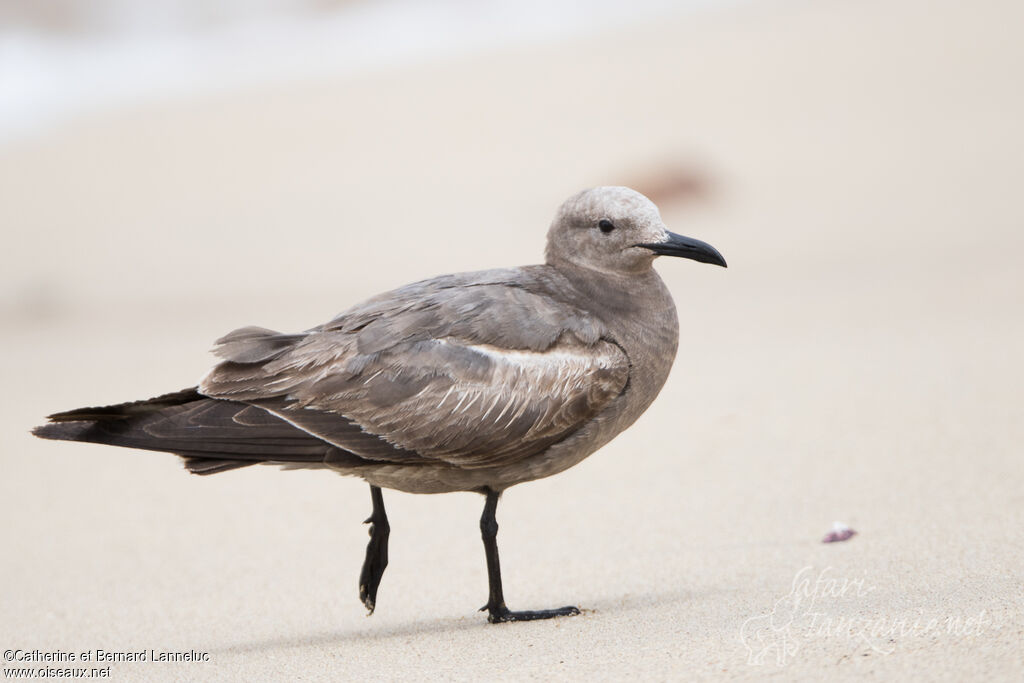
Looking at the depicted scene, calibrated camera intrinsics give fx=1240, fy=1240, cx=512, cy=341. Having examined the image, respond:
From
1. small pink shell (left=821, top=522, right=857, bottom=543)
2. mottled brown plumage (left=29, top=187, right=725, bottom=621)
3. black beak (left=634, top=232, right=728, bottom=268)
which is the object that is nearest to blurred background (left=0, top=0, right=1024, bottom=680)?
small pink shell (left=821, top=522, right=857, bottom=543)

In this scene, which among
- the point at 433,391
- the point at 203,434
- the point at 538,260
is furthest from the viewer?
the point at 538,260

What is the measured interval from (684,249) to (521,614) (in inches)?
63.0

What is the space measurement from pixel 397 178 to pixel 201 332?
5.40 m

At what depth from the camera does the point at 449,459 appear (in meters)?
4.77

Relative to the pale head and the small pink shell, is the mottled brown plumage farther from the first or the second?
the small pink shell

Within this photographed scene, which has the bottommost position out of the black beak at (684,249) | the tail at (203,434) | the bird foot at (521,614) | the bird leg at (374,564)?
the bird foot at (521,614)

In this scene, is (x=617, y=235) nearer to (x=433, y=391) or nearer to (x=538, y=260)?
(x=433, y=391)

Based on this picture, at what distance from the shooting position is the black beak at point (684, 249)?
5.06 m

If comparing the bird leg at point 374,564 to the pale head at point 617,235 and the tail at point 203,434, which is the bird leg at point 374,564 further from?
the pale head at point 617,235

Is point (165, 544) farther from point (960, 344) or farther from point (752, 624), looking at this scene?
point (960, 344)

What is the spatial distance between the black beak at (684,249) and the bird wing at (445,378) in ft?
1.37

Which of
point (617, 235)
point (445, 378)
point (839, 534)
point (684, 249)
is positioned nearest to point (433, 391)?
point (445, 378)

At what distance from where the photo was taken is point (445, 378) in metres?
4.81

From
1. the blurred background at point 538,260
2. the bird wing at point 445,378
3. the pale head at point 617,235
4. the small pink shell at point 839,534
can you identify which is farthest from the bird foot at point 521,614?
the pale head at point 617,235
